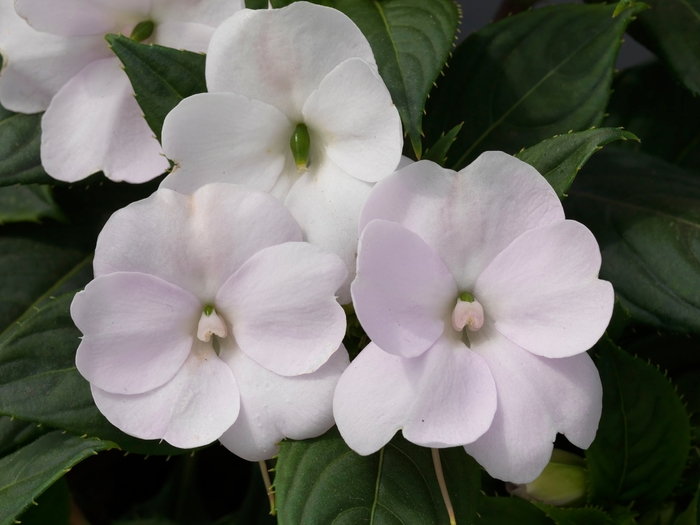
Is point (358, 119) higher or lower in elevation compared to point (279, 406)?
higher

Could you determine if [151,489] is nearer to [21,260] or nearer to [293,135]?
[21,260]

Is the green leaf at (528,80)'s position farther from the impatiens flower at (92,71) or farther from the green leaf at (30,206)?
the green leaf at (30,206)

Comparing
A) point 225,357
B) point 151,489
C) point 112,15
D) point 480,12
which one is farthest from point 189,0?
point 480,12

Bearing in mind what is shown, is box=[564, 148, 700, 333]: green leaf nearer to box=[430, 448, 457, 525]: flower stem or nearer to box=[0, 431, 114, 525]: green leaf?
box=[430, 448, 457, 525]: flower stem

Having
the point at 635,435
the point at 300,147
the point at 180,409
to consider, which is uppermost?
the point at 300,147

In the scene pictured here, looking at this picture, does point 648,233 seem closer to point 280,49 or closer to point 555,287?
point 555,287

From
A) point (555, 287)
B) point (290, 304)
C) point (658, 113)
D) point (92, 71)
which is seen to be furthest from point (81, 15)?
point (658, 113)
